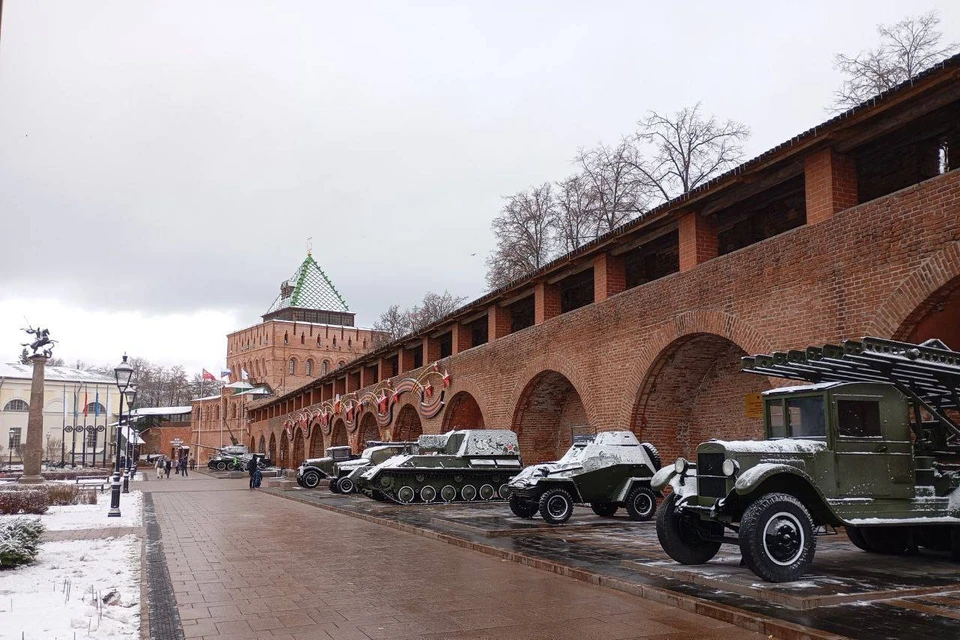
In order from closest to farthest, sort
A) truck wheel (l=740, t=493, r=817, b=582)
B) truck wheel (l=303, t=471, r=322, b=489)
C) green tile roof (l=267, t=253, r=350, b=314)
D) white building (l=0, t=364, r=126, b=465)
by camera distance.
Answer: truck wheel (l=740, t=493, r=817, b=582) → truck wheel (l=303, t=471, r=322, b=489) → white building (l=0, t=364, r=126, b=465) → green tile roof (l=267, t=253, r=350, b=314)

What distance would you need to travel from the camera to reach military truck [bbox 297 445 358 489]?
28.5m

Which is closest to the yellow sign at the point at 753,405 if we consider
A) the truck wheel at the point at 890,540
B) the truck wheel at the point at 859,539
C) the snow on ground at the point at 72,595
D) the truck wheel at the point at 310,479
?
the truck wheel at the point at 859,539

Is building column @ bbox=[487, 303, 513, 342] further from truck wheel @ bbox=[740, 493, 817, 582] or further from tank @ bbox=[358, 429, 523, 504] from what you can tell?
truck wheel @ bbox=[740, 493, 817, 582]

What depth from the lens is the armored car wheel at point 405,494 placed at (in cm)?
1911

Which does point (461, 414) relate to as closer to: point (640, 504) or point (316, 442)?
point (640, 504)

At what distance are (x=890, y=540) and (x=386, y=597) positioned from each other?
18.7ft

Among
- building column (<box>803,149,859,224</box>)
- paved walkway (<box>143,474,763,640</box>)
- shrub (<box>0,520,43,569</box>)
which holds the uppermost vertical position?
building column (<box>803,149,859,224</box>)

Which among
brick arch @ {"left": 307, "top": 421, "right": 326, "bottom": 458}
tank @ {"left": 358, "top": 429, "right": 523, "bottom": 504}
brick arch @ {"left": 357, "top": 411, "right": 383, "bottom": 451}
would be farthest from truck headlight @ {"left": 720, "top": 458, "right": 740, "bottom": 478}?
brick arch @ {"left": 307, "top": 421, "right": 326, "bottom": 458}

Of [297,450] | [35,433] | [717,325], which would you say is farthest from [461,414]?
[297,450]

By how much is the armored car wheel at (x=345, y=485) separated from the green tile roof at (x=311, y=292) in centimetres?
6314

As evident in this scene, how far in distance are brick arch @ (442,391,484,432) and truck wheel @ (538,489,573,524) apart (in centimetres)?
1168

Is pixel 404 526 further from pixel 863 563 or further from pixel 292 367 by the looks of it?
pixel 292 367

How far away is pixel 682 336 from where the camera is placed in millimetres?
14055

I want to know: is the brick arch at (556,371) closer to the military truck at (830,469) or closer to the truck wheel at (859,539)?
the truck wheel at (859,539)
